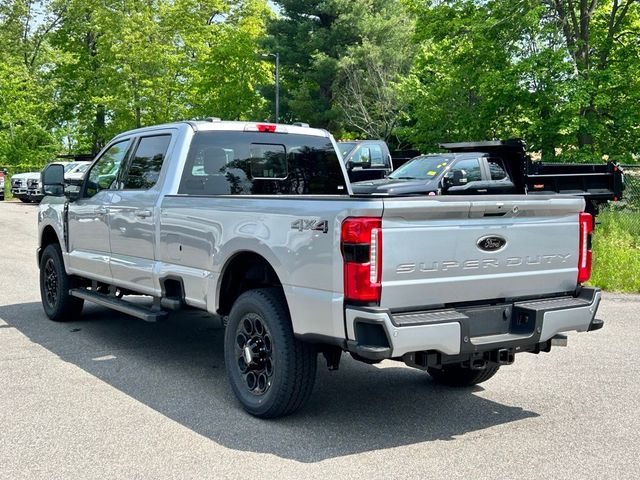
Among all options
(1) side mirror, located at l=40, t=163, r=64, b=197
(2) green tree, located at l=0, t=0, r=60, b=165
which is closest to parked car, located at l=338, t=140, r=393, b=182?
(1) side mirror, located at l=40, t=163, r=64, b=197

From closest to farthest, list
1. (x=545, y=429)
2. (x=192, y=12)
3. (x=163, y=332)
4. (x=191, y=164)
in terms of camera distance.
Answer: (x=545, y=429)
(x=191, y=164)
(x=163, y=332)
(x=192, y=12)

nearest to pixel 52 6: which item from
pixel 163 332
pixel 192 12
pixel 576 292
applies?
pixel 192 12

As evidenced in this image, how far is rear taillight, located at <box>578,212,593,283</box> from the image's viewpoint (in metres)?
5.32

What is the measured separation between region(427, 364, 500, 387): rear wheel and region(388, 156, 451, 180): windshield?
9.43m

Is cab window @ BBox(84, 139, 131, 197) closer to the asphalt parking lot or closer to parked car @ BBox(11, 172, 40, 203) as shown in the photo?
the asphalt parking lot

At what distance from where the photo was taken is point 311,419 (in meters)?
5.19

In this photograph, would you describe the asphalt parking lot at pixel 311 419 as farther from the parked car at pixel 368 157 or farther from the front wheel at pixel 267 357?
the parked car at pixel 368 157

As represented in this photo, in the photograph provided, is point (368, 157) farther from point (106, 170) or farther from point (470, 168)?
point (106, 170)

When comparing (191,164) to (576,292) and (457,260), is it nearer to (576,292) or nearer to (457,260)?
(457,260)

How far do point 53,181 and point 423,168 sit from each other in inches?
356

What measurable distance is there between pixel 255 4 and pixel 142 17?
591 inches

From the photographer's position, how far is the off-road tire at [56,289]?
8219 mm

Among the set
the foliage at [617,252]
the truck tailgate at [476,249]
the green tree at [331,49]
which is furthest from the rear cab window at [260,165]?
the green tree at [331,49]

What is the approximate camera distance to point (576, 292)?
5324 mm
